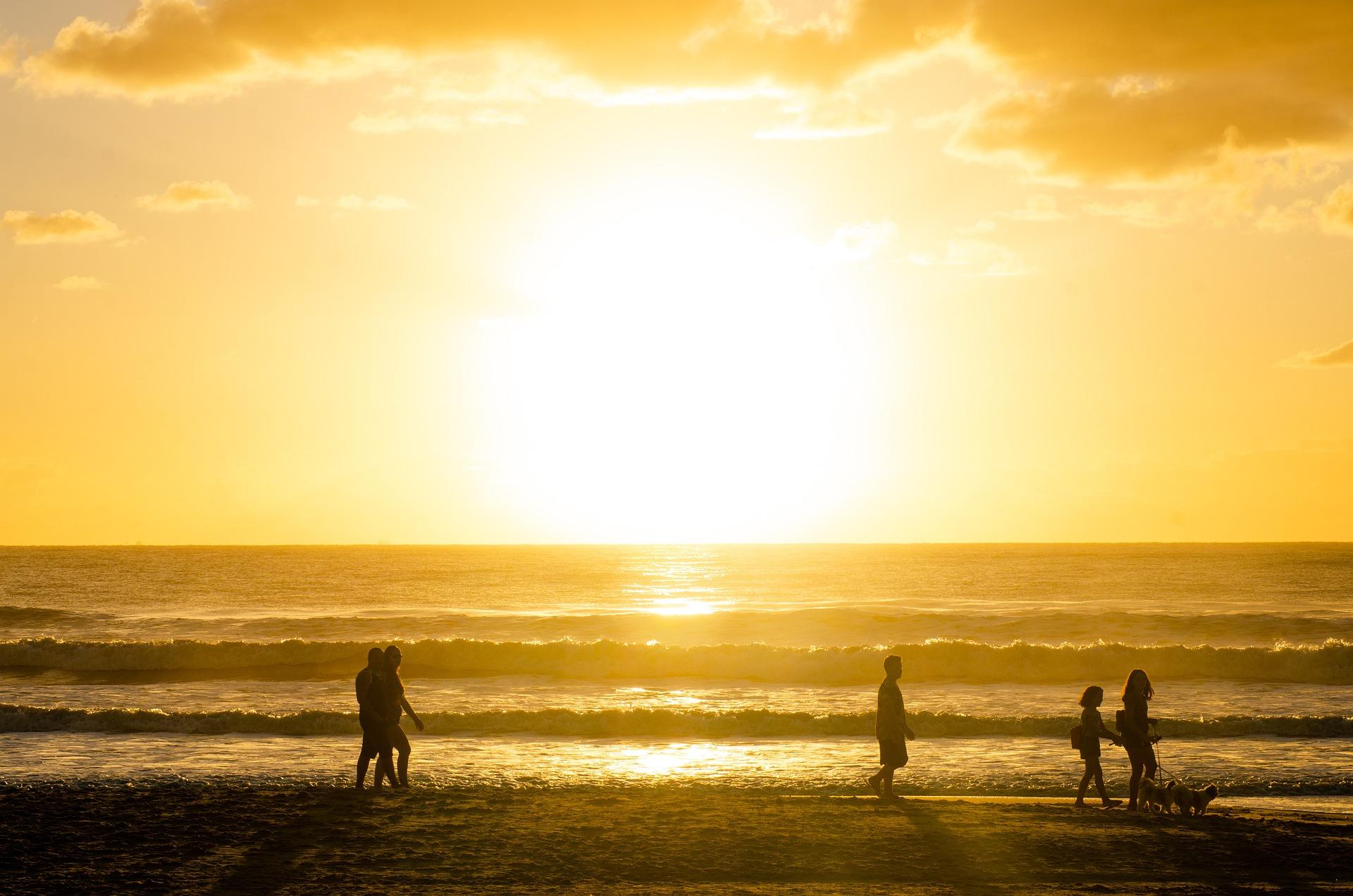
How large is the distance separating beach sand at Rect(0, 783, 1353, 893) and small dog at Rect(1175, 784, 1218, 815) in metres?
0.19

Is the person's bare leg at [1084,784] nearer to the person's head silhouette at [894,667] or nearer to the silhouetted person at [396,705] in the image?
the person's head silhouette at [894,667]

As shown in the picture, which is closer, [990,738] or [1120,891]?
[1120,891]

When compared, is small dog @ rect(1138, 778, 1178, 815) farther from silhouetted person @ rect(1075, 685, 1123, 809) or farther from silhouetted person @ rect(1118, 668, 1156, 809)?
silhouetted person @ rect(1075, 685, 1123, 809)

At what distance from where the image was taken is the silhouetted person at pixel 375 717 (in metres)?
14.2

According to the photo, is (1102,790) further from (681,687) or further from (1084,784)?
(681,687)

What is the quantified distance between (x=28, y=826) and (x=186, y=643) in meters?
26.4

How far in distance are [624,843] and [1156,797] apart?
6.71 m

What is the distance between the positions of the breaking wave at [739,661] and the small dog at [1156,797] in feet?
56.0

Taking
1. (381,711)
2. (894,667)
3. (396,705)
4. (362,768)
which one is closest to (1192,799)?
(894,667)

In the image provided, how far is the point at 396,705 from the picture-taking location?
14.4m

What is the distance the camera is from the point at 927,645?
33719 mm

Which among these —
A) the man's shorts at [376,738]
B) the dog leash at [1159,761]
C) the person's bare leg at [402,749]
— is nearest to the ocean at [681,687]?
the dog leash at [1159,761]

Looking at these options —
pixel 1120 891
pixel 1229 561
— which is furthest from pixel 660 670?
pixel 1229 561

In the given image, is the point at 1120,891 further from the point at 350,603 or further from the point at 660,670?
the point at 350,603
